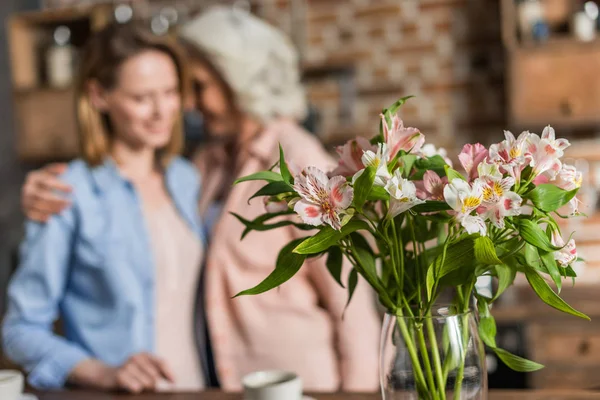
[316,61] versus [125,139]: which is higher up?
[316,61]

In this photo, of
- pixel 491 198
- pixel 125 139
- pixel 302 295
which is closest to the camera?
pixel 491 198

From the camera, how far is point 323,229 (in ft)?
2.71

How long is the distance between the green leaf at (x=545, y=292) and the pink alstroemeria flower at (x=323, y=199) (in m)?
0.25

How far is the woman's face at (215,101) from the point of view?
1.95m

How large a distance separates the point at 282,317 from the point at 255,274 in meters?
0.13

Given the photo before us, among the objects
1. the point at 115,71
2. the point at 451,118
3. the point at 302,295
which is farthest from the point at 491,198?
the point at 451,118

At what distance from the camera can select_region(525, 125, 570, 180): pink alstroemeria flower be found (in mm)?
815

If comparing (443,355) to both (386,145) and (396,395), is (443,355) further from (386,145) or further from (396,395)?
(386,145)

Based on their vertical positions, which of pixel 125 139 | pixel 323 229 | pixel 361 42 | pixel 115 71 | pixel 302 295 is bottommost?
pixel 302 295

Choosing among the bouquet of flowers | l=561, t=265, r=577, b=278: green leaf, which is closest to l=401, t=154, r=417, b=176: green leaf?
the bouquet of flowers

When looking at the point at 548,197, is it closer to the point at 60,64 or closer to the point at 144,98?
the point at 144,98

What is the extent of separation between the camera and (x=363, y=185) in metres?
0.78

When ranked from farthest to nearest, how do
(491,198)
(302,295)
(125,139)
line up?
(125,139), (302,295), (491,198)

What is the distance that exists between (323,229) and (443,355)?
0.22 m
